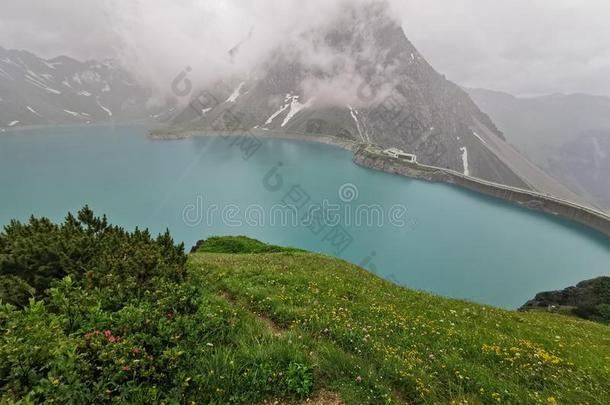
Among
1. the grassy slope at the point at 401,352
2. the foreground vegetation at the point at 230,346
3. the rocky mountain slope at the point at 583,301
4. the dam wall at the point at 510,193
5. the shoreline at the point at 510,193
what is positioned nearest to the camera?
the foreground vegetation at the point at 230,346

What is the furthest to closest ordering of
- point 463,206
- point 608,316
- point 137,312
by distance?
point 463,206 < point 608,316 < point 137,312

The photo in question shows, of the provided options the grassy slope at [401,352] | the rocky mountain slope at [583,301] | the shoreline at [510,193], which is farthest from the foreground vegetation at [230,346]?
the shoreline at [510,193]

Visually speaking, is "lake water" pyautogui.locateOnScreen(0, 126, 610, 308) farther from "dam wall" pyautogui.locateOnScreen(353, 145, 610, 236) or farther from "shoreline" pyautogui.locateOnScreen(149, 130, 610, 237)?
"dam wall" pyautogui.locateOnScreen(353, 145, 610, 236)

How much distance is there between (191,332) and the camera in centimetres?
668

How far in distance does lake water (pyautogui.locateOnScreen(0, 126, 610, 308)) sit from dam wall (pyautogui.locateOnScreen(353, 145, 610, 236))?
15.9 ft

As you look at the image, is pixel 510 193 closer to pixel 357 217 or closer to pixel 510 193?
pixel 510 193

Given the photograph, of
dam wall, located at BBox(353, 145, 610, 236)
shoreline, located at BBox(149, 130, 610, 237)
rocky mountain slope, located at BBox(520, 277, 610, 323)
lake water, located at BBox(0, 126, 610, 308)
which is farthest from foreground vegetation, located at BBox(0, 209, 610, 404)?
shoreline, located at BBox(149, 130, 610, 237)

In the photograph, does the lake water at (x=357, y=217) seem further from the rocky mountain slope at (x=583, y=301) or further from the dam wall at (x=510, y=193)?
the rocky mountain slope at (x=583, y=301)

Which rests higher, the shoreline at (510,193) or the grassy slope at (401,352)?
the shoreline at (510,193)

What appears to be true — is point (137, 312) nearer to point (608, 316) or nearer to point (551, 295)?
point (608, 316)

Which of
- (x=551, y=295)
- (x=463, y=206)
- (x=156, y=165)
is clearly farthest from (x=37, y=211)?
(x=463, y=206)

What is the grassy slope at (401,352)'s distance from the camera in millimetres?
6602

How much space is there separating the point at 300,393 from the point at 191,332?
2.52 m

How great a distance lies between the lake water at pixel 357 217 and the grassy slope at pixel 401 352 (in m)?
61.4
